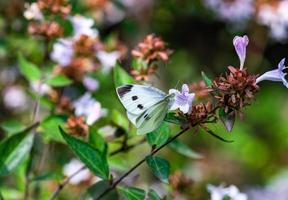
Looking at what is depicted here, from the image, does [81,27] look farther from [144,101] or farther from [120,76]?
[144,101]

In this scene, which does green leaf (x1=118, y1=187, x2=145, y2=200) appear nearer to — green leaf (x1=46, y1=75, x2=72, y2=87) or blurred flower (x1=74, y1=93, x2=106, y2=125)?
blurred flower (x1=74, y1=93, x2=106, y2=125)

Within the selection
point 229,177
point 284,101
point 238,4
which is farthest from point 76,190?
point 284,101

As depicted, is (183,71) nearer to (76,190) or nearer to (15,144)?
(76,190)

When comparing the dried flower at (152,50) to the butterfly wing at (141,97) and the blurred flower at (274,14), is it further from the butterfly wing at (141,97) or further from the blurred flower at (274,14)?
the blurred flower at (274,14)

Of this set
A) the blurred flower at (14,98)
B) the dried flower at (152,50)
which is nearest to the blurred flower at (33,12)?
the dried flower at (152,50)

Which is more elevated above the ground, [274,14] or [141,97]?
[141,97]

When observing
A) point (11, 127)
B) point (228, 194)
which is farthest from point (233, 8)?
point (228, 194)
